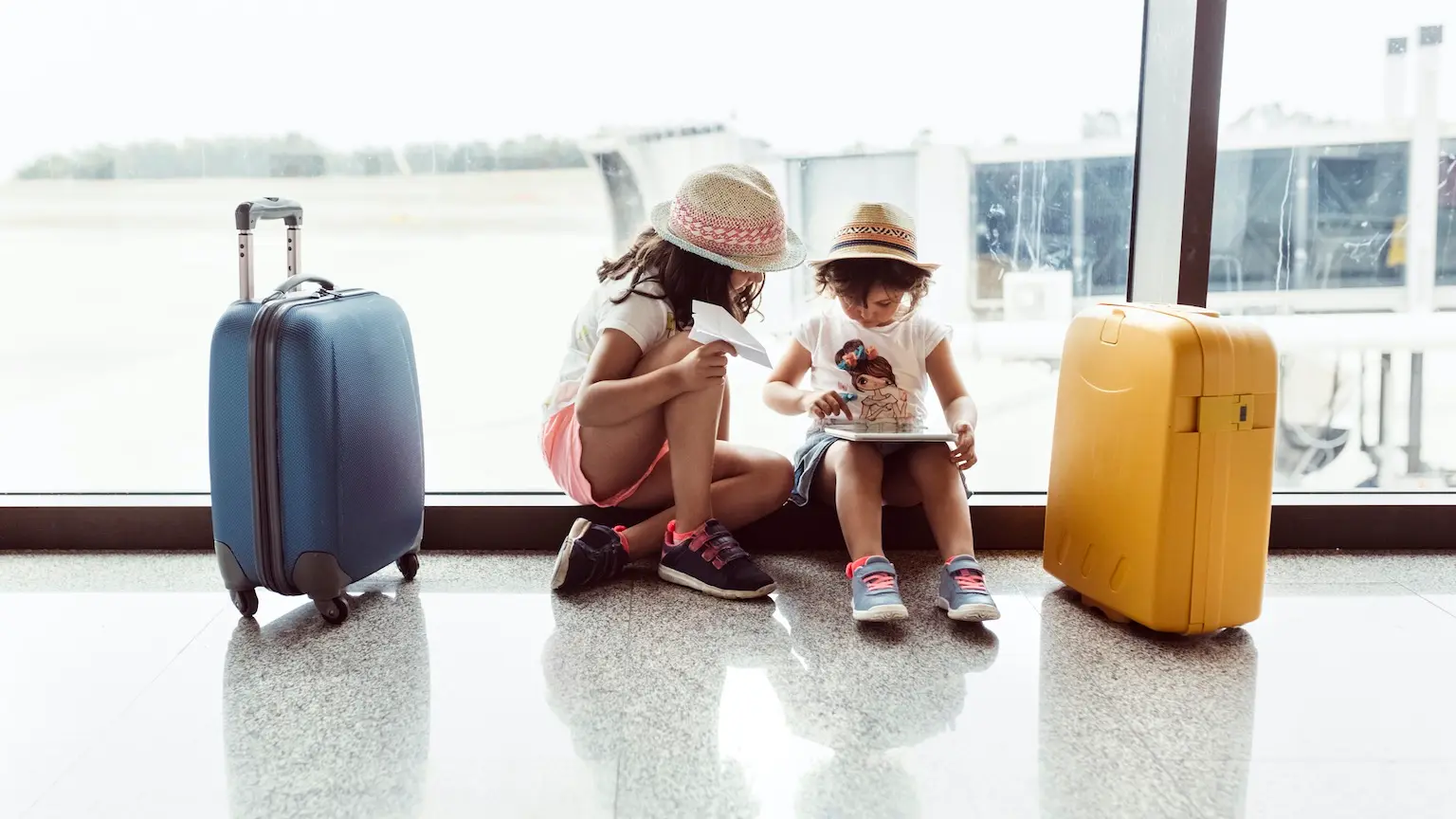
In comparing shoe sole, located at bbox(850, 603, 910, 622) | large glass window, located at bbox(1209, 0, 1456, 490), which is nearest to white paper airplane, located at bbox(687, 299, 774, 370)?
shoe sole, located at bbox(850, 603, 910, 622)

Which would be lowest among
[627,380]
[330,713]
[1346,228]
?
[330,713]

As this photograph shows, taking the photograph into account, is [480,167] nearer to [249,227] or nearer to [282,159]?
[282,159]

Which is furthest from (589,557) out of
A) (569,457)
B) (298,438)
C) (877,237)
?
(877,237)

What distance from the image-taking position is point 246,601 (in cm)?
160

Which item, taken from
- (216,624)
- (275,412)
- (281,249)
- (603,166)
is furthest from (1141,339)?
(281,249)

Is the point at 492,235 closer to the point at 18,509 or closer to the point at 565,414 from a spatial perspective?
the point at 565,414

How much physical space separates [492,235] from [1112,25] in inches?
49.9

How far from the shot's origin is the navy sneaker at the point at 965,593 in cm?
155

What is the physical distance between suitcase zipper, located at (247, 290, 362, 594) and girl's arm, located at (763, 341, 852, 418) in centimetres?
76

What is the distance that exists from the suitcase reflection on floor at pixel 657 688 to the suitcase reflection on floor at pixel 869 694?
2.2 inches

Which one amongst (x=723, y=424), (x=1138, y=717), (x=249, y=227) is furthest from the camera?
(x=723, y=424)

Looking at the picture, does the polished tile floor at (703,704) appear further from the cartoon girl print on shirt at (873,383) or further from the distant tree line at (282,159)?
the distant tree line at (282,159)

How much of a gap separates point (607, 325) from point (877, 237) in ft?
1.55

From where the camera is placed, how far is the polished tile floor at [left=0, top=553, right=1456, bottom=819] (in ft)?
3.61
